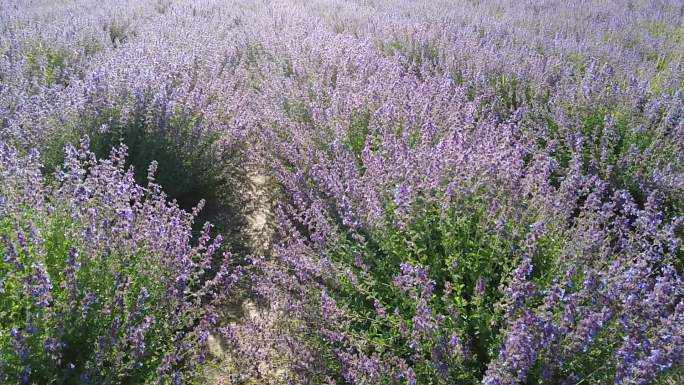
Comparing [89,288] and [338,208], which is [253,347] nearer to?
[89,288]

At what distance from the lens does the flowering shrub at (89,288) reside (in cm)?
178

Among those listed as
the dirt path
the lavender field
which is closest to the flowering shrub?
the lavender field

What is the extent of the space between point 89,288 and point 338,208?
4.09 ft

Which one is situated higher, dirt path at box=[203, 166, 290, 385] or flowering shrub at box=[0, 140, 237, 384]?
flowering shrub at box=[0, 140, 237, 384]

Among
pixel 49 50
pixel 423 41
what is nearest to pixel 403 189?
pixel 423 41

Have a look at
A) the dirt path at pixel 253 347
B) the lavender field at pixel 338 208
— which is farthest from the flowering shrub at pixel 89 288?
the dirt path at pixel 253 347

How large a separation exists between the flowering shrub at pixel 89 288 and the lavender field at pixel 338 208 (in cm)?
1

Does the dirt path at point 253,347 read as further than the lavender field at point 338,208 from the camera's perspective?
Yes

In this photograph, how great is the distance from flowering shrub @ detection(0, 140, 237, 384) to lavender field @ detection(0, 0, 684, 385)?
0.04 ft

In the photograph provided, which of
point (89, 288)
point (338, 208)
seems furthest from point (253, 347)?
point (338, 208)

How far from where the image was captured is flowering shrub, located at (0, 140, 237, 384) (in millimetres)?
1784

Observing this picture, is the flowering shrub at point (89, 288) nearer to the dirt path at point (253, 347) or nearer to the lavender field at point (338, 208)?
the lavender field at point (338, 208)

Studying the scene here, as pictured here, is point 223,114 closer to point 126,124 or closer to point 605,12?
point 126,124

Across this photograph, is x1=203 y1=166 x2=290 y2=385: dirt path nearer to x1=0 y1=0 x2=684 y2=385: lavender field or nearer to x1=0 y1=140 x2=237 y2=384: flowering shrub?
x1=0 y1=0 x2=684 y2=385: lavender field
